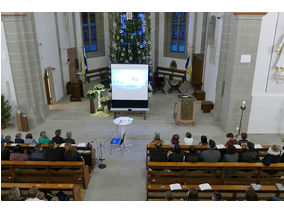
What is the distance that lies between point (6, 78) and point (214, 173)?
7.62 metres

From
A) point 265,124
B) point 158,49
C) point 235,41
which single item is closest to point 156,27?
point 158,49

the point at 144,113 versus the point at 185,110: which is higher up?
the point at 185,110

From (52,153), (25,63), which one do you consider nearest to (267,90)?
(52,153)

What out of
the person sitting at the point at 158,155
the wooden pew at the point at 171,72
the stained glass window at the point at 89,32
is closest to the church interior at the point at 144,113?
the person sitting at the point at 158,155

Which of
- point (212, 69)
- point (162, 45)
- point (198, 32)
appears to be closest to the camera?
point (212, 69)

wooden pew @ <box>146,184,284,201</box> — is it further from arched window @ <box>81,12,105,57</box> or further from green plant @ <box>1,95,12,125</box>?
arched window @ <box>81,12,105,57</box>

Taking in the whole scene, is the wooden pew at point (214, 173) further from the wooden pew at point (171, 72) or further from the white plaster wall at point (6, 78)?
the wooden pew at point (171, 72)

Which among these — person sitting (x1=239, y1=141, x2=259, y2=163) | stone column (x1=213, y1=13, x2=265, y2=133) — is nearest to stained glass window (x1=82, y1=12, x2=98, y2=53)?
stone column (x1=213, y1=13, x2=265, y2=133)

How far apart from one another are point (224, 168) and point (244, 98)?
3614 millimetres

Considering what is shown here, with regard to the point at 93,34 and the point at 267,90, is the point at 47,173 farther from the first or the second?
the point at 93,34

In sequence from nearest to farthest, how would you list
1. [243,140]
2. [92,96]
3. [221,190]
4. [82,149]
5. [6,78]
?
[221,190]
[243,140]
[82,149]
[6,78]
[92,96]

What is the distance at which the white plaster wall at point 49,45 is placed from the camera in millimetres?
10125

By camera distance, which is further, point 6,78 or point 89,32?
point 89,32

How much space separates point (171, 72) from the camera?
51.2 feet
